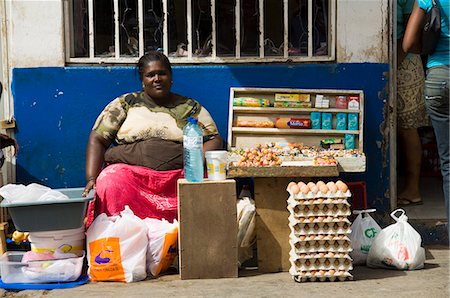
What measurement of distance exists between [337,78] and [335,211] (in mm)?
1446

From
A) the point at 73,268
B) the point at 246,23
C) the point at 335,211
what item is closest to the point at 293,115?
the point at 246,23

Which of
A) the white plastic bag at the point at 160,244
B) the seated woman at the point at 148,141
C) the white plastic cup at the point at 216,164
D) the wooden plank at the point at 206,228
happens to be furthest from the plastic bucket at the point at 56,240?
the white plastic cup at the point at 216,164

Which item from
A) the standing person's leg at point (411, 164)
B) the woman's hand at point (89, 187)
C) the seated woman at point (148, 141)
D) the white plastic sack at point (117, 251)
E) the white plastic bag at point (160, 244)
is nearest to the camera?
the white plastic sack at point (117, 251)

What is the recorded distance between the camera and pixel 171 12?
6172 mm

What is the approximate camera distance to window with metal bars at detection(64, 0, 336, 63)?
6.13 m

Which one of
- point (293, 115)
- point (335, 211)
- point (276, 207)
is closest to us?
point (335, 211)

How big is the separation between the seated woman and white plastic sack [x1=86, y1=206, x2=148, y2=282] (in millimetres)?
287

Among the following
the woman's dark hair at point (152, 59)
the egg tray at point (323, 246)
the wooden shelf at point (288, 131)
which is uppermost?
the woman's dark hair at point (152, 59)

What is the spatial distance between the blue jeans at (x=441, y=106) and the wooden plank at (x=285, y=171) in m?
0.85

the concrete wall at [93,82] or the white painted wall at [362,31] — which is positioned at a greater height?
the white painted wall at [362,31]

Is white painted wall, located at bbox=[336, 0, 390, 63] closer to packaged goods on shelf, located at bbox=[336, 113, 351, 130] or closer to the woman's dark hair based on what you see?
packaged goods on shelf, located at bbox=[336, 113, 351, 130]

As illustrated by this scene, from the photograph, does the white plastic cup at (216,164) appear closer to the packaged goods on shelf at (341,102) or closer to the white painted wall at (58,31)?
the packaged goods on shelf at (341,102)

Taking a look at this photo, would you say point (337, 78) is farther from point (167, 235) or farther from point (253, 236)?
point (167, 235)

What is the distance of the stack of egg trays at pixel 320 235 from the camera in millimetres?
4973
